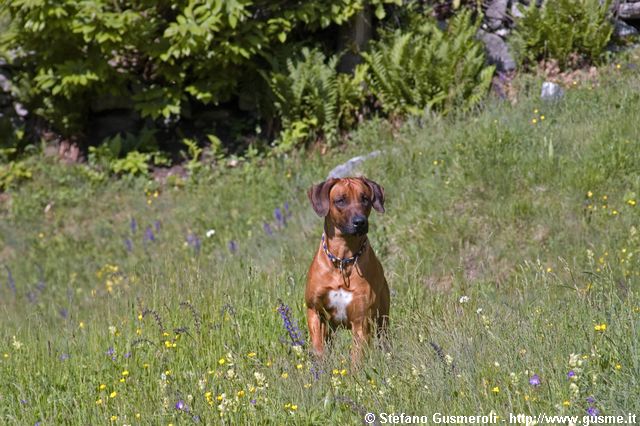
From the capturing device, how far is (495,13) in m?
10.6

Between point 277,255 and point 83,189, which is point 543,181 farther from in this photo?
point 83,189

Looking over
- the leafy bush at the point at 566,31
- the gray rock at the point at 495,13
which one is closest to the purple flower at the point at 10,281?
the leafy bush at the point at 566,31

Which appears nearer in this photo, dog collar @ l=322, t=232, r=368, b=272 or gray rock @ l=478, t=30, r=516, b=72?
dog collar @ l=322, t=232, r=368, b=272

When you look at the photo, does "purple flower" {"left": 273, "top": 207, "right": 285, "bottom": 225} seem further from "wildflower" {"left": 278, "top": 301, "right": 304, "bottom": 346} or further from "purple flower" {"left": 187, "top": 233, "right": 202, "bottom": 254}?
"wildflower" {"left": 278, "top": 301, "right": 304, "bottom": 346}

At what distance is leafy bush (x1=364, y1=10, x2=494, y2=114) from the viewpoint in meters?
9.45

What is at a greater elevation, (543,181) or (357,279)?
(357,279)

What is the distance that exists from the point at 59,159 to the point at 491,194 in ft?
19.7

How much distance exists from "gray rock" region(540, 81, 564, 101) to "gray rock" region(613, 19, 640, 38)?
4.90 feet

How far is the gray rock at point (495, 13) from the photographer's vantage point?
414 inches

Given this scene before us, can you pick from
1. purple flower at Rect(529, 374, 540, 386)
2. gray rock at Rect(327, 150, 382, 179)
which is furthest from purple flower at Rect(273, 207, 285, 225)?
purple flower at Rect(529, 374, 540, 386)

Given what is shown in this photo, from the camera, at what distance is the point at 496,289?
6129 millimetres

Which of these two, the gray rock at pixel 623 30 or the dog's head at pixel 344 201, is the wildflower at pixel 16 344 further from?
the gray rock at pixel 623 30

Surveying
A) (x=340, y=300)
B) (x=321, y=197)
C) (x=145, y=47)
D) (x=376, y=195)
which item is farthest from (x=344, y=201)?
(x=145, y=47)

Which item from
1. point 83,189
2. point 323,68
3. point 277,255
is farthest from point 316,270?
point 83,189
